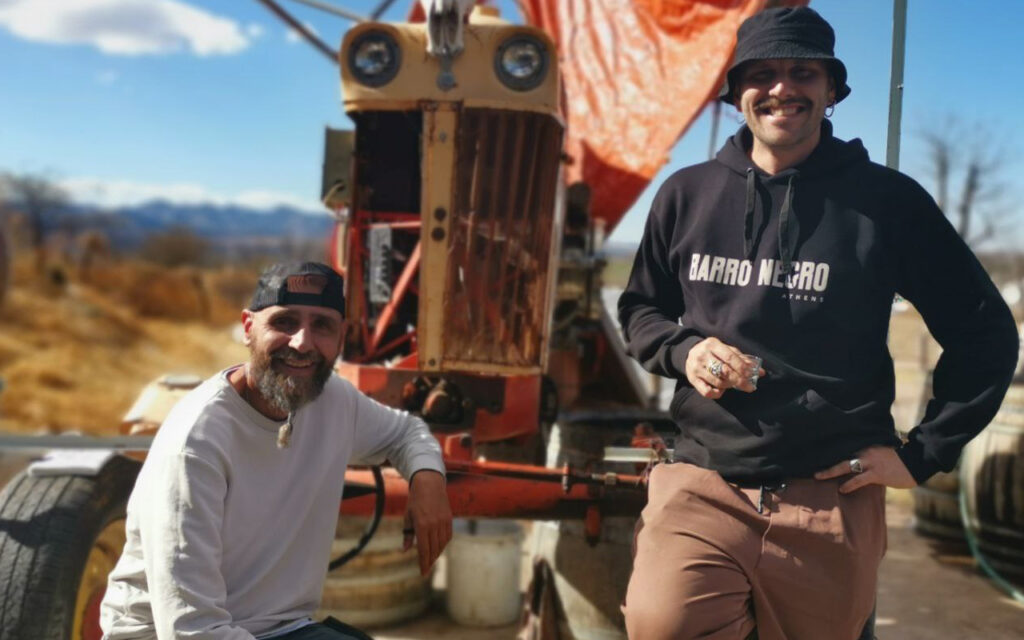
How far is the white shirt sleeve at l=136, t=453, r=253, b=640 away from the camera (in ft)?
7.36

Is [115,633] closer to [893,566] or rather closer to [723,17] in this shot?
[723,17]

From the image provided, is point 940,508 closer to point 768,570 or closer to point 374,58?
point 768,570

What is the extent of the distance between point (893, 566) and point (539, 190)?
11.7 ft

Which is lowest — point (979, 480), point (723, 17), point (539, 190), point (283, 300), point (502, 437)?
point (979, 480)

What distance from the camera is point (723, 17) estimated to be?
16.3 ft

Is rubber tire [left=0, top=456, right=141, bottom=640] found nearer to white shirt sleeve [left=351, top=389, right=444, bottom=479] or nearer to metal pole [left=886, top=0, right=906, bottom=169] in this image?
white shirt sleeve [left=351, top=389, right=444, bottom=479]

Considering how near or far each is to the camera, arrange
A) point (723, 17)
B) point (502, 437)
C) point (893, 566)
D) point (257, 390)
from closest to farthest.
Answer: point (257, 390)
point (502, 437)
point (723, 17)
point (893, 566)

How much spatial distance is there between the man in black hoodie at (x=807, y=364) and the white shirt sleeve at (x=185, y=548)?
1.03 meters

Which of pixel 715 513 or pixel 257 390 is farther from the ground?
pixel 257 390

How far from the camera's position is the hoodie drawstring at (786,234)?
241cm

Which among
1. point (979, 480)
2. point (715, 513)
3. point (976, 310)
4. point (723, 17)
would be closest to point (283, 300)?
point (715, 513)

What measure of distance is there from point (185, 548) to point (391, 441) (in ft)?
2.74

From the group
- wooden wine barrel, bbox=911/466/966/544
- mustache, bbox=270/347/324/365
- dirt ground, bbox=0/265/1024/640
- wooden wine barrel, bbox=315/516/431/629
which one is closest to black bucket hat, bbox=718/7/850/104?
mustache, bbox=270/347/324/365

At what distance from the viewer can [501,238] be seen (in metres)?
4.05
